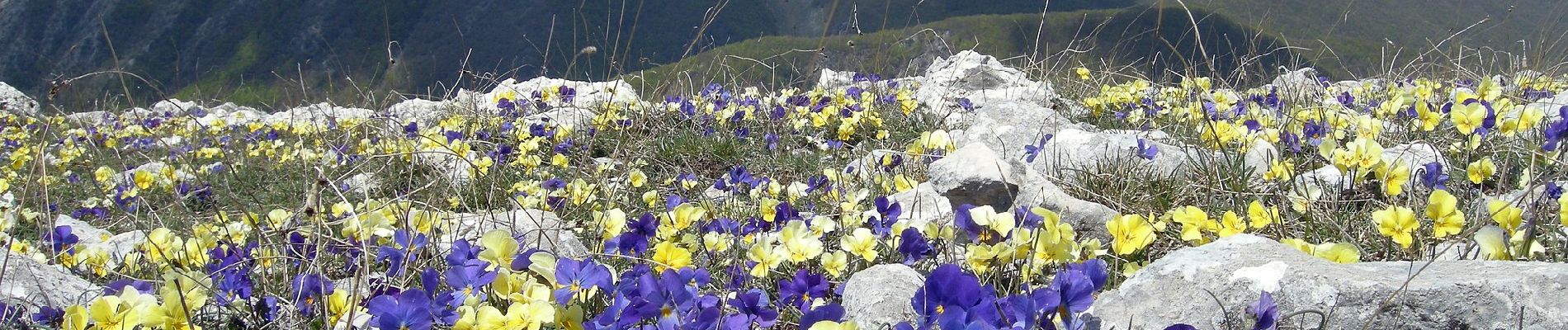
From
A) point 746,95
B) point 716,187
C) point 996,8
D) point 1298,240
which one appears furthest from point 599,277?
point 996,8

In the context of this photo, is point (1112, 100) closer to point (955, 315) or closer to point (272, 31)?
point (955, 315)

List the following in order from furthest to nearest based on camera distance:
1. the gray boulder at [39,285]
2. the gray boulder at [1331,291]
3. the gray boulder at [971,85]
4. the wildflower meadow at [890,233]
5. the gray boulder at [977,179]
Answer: the gray boulder at [971,85], the gray boulder at [977,179], the gray boulder at [39,285], the wildflower meadow at [890,233], the gray boulder at [1331,291]

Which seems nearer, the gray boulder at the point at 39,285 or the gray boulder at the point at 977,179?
the gray boulder at the point at 39,285

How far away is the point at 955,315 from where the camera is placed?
4.10 feet

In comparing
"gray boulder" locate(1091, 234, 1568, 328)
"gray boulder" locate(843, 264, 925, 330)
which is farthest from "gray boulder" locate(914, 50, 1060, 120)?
"gray boulder" locate(1091, 234, 1568, 328)

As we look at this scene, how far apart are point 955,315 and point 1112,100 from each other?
4208 millimetres

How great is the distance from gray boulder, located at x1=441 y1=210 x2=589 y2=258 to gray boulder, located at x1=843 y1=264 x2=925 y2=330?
2.77ft

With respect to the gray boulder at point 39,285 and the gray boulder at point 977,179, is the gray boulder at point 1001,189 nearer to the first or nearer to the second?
the gray boulder at point 977,179

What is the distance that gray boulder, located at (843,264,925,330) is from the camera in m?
1.69

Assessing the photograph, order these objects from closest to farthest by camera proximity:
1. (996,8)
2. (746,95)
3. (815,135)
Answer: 1. (815,135)
2. (746,95)
3. (996,8)

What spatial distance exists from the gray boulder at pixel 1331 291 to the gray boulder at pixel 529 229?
1392 millimetres

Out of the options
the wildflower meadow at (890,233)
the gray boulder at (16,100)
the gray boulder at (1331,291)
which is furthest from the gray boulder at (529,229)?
the gray boulder at (16,100)

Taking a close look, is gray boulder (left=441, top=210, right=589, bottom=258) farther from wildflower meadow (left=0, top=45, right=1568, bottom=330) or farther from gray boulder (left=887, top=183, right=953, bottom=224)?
gray boulder (left=887, top=183, right=953, bottom=224)

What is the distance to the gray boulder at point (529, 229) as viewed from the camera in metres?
2.38
